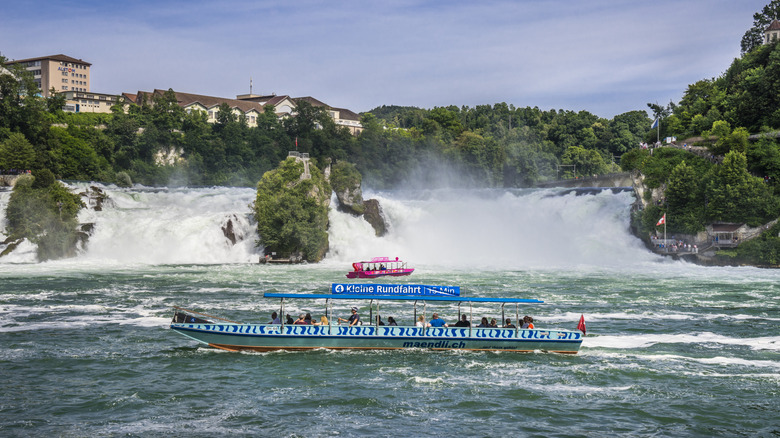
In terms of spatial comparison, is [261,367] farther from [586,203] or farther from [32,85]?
[32,85]

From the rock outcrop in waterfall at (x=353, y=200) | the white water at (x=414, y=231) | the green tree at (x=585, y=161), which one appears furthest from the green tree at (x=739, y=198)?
the green tree at (x=585, y=161)

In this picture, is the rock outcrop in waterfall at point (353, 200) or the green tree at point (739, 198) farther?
the rock outcrop in waterfall at point (353, 200)

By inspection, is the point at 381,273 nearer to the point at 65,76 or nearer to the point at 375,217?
the point at 375,217

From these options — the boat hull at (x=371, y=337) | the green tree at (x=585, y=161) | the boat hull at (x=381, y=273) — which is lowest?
the boat hull at (x=371, y=337)

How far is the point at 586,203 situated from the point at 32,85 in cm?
7413

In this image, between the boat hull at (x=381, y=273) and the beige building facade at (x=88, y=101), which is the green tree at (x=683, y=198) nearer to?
the boat hull at (x=381, y=273)

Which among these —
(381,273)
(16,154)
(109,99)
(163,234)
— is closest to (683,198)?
(381,273)

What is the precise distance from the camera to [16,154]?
82750mm

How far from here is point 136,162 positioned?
103 meters

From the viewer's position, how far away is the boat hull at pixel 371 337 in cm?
2998

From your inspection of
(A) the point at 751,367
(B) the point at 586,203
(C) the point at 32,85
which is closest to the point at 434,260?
(B) the point at 586,203

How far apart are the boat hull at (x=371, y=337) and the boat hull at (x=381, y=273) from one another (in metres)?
24.8

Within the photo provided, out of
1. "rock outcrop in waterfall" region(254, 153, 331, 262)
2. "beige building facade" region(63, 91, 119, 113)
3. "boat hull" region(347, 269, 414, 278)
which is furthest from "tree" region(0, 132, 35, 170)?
"beige building facade" region(63, 91, 119, 113)

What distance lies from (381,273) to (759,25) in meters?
83.8
